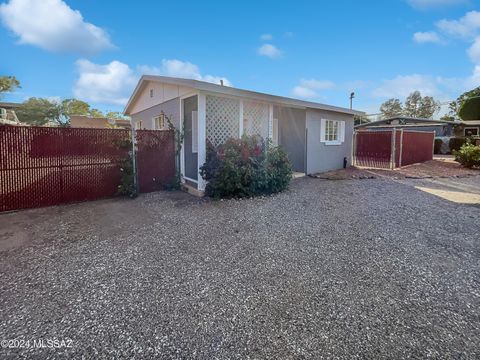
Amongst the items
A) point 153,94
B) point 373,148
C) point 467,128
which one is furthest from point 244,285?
point 467,128

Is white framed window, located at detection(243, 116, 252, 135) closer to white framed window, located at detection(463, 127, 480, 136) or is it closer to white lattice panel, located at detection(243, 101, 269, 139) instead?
white lattice panel, located at detection(243, 101, 269, 139)

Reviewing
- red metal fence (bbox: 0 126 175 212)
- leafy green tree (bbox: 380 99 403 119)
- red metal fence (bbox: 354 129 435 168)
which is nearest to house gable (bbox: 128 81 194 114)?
red metal fence (bbox: 0 126 175 212)

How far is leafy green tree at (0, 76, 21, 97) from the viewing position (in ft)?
91.8

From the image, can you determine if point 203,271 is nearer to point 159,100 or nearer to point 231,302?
point 231,302

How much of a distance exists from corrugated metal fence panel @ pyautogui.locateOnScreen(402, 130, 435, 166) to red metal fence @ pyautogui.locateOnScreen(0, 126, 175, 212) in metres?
12.1

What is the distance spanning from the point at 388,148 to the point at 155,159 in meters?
11.2

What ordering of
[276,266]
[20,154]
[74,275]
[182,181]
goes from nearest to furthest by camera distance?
[74,275] → [276,266] → [20,154] → [182,181]

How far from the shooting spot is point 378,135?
13.4 metres

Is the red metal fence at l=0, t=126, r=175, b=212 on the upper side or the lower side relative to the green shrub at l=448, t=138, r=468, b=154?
lower

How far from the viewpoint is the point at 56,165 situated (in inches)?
238

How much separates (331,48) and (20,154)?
42.6 feet

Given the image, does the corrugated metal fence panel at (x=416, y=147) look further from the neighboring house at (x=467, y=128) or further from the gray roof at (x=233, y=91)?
the neighboring house at (x=467, y=128)

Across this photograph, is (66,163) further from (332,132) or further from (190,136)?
(332,132)

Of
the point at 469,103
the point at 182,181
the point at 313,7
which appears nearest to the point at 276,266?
the point at 182,181
